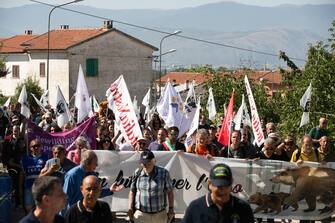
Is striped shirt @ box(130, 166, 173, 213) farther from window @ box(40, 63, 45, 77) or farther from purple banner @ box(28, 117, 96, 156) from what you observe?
window @ box(40, 63, 45, 77)

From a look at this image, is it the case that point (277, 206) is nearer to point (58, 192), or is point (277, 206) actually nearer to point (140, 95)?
point (58, 192)

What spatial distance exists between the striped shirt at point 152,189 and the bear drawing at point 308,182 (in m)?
3.26

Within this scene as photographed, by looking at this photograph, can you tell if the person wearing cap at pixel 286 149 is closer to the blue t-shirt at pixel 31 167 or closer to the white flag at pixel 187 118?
the blue t-shirt at pixel 31 167

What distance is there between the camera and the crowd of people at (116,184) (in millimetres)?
6230

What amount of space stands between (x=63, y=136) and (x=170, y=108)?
621cm

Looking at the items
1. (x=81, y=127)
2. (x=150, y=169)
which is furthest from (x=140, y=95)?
(x=150, y=169)

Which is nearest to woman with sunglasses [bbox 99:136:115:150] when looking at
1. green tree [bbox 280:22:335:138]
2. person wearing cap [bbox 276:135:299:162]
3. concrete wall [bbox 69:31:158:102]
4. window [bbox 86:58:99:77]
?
person wearing cap [bbox 276:135:299:162]

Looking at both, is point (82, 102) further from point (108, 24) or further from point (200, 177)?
point (108, 24)

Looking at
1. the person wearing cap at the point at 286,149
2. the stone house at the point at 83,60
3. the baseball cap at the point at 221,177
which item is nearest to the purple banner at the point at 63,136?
the person wearing cap at the point at 286,149

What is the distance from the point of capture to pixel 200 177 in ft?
40.7

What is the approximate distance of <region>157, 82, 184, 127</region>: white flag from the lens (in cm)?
1906

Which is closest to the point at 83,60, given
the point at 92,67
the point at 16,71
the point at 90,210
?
the point at 92,67

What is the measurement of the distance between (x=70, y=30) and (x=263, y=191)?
60064mm

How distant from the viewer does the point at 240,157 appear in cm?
1266
